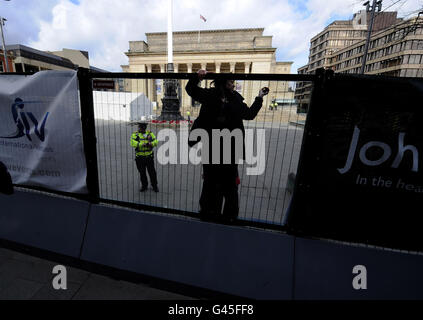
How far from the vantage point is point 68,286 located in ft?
6.88

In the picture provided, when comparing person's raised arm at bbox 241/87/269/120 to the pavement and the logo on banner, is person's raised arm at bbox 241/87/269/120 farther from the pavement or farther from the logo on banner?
the logo on banner

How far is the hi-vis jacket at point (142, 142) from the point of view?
4489mm

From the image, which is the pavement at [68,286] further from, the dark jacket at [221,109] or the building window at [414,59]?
the building window at [414,59]

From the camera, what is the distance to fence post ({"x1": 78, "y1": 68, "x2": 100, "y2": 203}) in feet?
7.55

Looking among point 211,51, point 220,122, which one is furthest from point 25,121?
point 211,51

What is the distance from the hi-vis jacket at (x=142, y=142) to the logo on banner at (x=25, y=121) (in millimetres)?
2021

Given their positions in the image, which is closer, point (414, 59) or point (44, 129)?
point (44, 129)

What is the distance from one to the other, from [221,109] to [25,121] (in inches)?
98.9

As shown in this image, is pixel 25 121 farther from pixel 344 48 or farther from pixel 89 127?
pixel 344 48

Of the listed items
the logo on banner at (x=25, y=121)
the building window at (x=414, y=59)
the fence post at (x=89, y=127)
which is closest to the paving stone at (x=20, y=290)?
the fence post at (x=89, y=127)

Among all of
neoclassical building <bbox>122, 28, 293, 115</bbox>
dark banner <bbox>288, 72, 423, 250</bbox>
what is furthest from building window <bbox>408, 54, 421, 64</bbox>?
dark banner <bbox>288, 72, 423, 250</bbox>

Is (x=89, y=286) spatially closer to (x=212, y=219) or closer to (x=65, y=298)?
(x=65, y=298)
